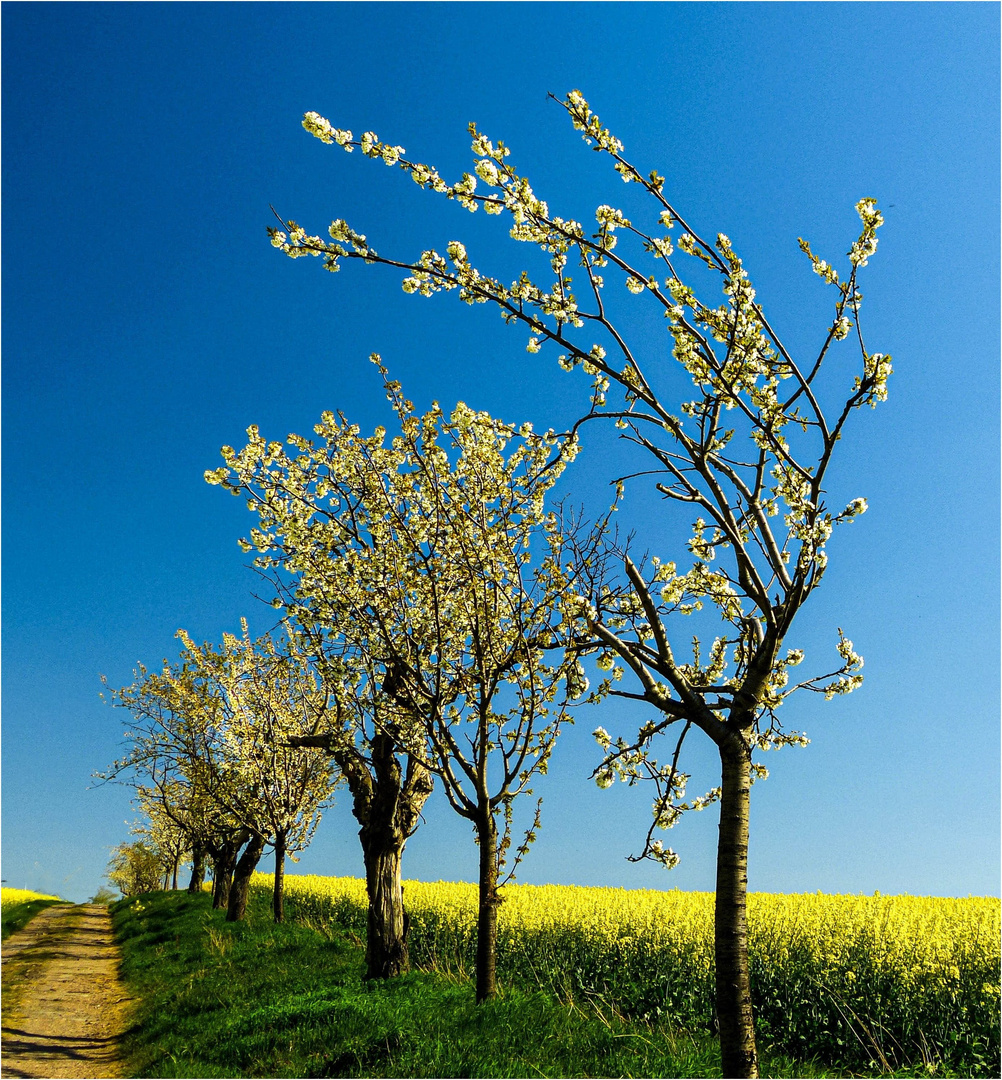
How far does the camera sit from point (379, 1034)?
9219 millimetres

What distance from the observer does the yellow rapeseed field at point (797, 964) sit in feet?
37.1

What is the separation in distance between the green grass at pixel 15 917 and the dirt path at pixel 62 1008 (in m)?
4.14

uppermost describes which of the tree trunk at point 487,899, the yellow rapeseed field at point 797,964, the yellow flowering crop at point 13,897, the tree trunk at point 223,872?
the tree trunk at point 487,899

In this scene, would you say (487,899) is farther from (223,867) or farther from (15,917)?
(15,917)

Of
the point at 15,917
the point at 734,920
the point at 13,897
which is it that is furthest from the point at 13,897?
the point at 734,920

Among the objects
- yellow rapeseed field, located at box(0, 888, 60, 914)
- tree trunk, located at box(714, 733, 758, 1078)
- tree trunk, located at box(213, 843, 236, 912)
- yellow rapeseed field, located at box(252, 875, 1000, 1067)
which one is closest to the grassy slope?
yellow rapeseed field, located at box(252, 875, 1000, 1067)

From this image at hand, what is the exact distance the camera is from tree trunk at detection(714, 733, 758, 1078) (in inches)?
243

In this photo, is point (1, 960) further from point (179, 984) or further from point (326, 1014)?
point (326, 1014)

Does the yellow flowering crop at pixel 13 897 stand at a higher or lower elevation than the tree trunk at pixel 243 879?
lower

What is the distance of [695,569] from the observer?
8016 millimetres

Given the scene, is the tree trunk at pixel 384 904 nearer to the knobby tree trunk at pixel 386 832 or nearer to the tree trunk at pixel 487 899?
the knobby tree trunk at pixel 386 832

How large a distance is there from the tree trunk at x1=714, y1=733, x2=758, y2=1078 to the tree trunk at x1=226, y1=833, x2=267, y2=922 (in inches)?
838

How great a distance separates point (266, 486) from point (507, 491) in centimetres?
431

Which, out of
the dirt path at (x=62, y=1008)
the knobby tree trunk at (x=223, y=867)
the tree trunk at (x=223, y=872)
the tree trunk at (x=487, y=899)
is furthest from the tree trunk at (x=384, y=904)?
the tree trunk at (x=223, y=872)
